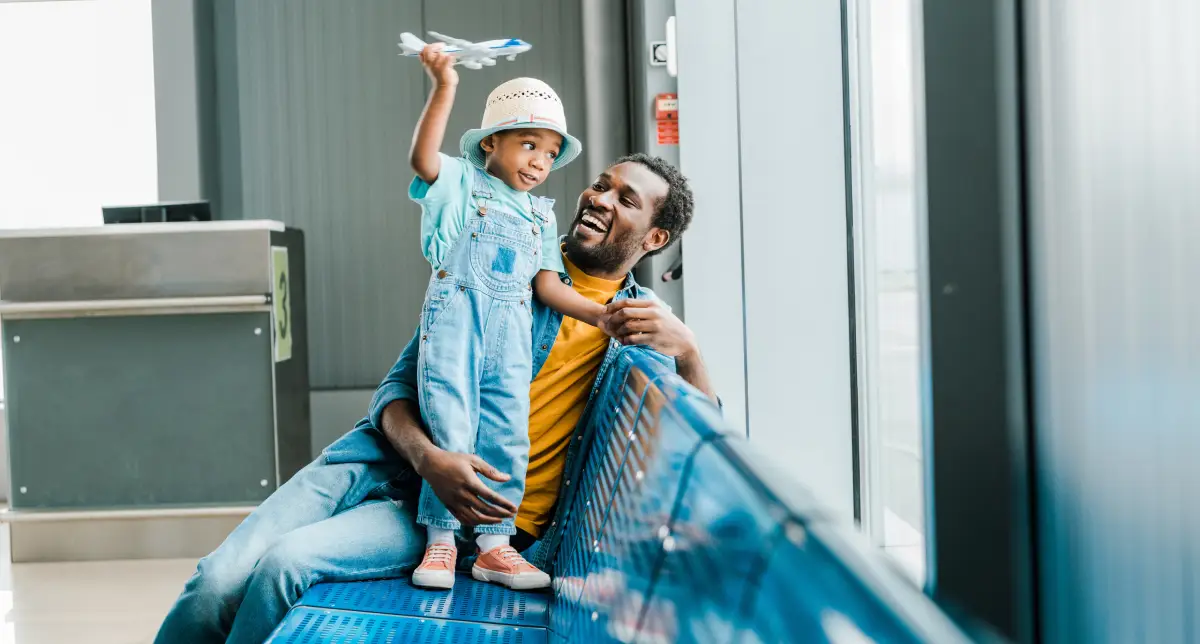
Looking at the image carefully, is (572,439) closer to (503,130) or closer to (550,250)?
(550,250)

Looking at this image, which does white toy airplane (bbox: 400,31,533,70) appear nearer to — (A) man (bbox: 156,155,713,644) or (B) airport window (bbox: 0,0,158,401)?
(A) man (bbox: 156,155,713,644)

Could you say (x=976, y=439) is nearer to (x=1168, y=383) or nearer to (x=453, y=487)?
(x=1168, y=383)

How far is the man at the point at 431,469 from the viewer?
178 centimetres

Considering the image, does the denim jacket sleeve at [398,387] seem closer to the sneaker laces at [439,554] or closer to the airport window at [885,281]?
the sneaker laces at [439,554]

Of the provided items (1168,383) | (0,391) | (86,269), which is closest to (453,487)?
(1168,383)

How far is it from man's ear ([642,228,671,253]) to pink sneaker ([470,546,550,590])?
27.8 inches

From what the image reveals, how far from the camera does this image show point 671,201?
2.16 meters

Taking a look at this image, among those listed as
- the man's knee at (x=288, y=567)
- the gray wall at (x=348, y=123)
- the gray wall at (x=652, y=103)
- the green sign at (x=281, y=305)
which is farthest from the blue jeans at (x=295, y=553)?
the gray wall at (x=348, y=123)

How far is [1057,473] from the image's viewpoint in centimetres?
108

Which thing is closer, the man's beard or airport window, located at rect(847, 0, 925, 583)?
the man's beard

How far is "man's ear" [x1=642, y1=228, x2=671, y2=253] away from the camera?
84.1 inches

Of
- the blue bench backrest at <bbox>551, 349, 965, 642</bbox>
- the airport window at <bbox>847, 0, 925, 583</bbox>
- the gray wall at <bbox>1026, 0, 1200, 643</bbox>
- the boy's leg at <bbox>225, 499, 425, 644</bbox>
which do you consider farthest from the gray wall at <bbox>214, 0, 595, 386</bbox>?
the gray wall at <bbox>1026, 0, 1200, 643</bbox>

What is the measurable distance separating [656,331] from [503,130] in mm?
526

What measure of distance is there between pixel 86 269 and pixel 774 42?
283 centimetres
